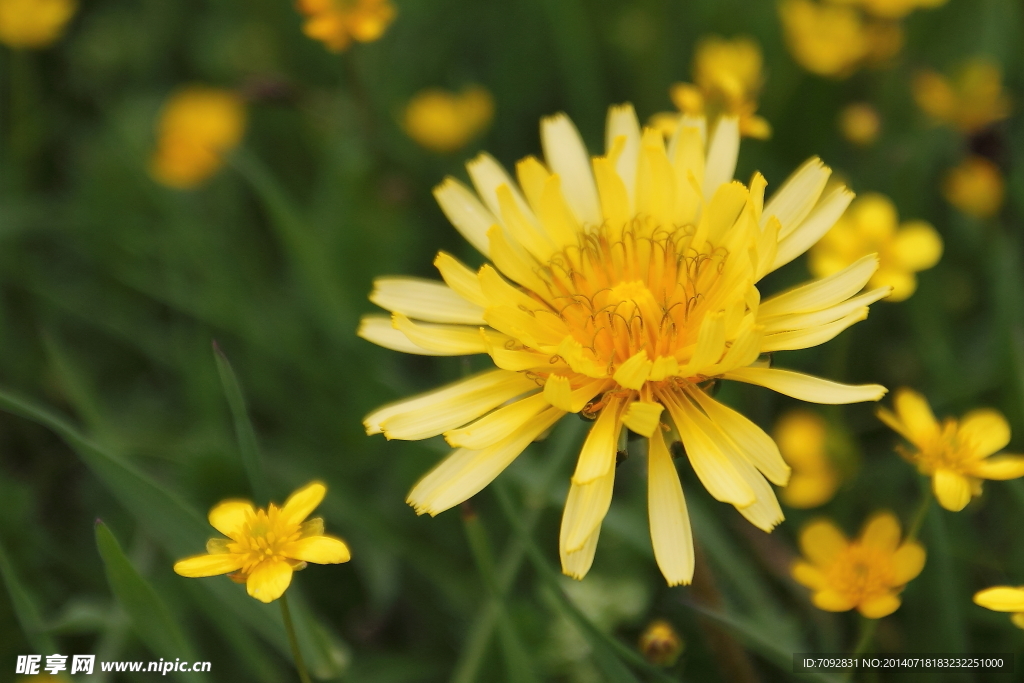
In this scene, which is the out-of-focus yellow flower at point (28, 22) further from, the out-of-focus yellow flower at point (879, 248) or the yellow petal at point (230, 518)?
the out-of-focus yellow flower at point (879, 248)

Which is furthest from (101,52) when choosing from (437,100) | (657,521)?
(657,521)

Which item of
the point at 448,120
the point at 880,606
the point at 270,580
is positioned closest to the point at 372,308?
the point at 448,120

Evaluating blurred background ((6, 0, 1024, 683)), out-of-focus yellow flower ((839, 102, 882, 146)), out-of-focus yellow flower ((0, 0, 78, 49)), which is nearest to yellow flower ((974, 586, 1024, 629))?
blurred background ((6, 0, 1024, 683))

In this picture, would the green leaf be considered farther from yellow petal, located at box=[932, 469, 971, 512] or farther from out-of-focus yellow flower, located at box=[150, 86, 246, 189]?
out-of-focus yellow flower, located at box=[150, 86, 246, 189]

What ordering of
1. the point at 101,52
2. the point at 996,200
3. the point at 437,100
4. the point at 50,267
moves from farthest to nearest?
the point at 101,52 → the point at 50,267 → the point at 437,100 → the point at 996,200

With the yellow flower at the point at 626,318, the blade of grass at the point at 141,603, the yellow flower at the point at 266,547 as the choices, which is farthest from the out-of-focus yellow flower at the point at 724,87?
the blade of grass at the point at 141,603

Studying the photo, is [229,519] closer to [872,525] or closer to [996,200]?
[872,525]

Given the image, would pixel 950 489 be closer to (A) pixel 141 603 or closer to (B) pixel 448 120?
(A) pixel 141 603
